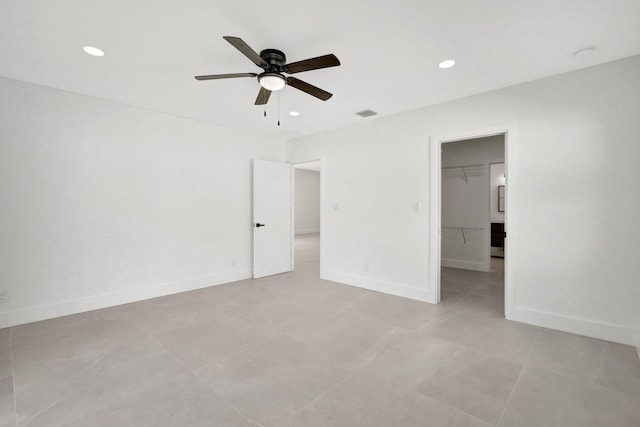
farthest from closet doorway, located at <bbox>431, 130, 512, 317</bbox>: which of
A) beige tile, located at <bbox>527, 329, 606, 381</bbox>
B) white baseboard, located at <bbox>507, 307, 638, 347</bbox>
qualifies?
beige tile, located at <bbox>527, 329, 606, 381</bbox>

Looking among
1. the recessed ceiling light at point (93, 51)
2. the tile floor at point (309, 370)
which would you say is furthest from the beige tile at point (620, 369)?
the recessed ceiling light at point (93, 51)

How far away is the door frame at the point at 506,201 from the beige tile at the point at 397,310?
29cm

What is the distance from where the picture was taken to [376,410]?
1750 mm

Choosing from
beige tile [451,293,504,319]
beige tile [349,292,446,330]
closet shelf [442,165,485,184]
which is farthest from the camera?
closet shelf [442,165,485,184]

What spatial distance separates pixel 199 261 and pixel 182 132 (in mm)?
1993

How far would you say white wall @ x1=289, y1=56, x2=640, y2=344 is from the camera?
2.59 metres

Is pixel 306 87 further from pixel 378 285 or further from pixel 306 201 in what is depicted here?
pixel 306 201

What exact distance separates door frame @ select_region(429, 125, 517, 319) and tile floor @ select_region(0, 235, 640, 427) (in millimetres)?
329

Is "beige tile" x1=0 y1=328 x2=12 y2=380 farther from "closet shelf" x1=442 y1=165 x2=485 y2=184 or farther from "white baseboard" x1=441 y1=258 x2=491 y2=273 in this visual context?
"closet shelf" x1=442 y1=165 x2=485 y2=184

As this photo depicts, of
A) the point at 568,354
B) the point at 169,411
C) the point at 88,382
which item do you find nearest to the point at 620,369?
the point at 568,354

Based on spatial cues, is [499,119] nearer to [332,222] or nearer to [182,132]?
[332,222]

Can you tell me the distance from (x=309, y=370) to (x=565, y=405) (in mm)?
1707

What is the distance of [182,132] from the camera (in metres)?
4.19

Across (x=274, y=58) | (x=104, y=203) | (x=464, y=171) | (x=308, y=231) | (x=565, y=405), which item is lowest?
(x=565, y=405)
